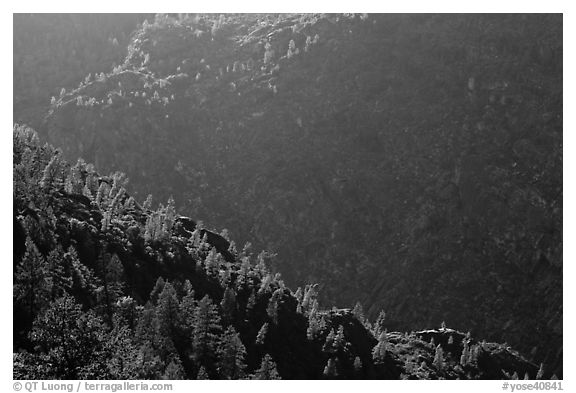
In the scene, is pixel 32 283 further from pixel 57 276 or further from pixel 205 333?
pixel 205 333

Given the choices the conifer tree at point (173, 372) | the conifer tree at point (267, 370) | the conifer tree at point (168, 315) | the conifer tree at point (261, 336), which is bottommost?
the conifer tree at point (267, 370)

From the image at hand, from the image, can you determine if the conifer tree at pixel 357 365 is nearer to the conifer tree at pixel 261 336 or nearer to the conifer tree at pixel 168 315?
the conifer tree at pixel 261 336

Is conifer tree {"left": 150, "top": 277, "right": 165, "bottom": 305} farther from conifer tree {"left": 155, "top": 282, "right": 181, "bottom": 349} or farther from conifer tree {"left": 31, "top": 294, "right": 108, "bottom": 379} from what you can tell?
conifer tree {"left": 31, "top": 294, "right": 108, "bottom": 379}

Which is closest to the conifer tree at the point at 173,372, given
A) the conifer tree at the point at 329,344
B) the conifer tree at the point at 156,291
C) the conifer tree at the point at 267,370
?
the conifer tree at the point at 267,370

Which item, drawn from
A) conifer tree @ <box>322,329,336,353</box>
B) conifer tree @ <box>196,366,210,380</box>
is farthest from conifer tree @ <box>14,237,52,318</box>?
conifer tree @ <box>322,329,336,353</box>

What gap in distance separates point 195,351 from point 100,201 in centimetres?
5947

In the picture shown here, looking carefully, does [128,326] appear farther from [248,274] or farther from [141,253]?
[248,274]

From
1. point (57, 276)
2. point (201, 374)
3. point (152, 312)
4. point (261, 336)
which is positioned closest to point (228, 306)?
point (261, 336)

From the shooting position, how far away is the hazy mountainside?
12400 centimetres

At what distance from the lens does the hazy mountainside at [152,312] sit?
124 meters

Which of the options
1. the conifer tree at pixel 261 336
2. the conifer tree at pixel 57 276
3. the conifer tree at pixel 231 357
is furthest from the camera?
the conifer tree at pixel 261 336

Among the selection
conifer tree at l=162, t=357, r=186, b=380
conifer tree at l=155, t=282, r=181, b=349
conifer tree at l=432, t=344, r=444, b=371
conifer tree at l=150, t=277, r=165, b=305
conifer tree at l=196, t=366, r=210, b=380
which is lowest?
conifer tree at l=432, t=344, r=444, b=371

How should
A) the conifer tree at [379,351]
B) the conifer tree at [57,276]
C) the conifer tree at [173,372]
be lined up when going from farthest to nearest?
the conifer tree at [379,351] < the conifer tree at [57,276] < the conifer tree at [173,372]
